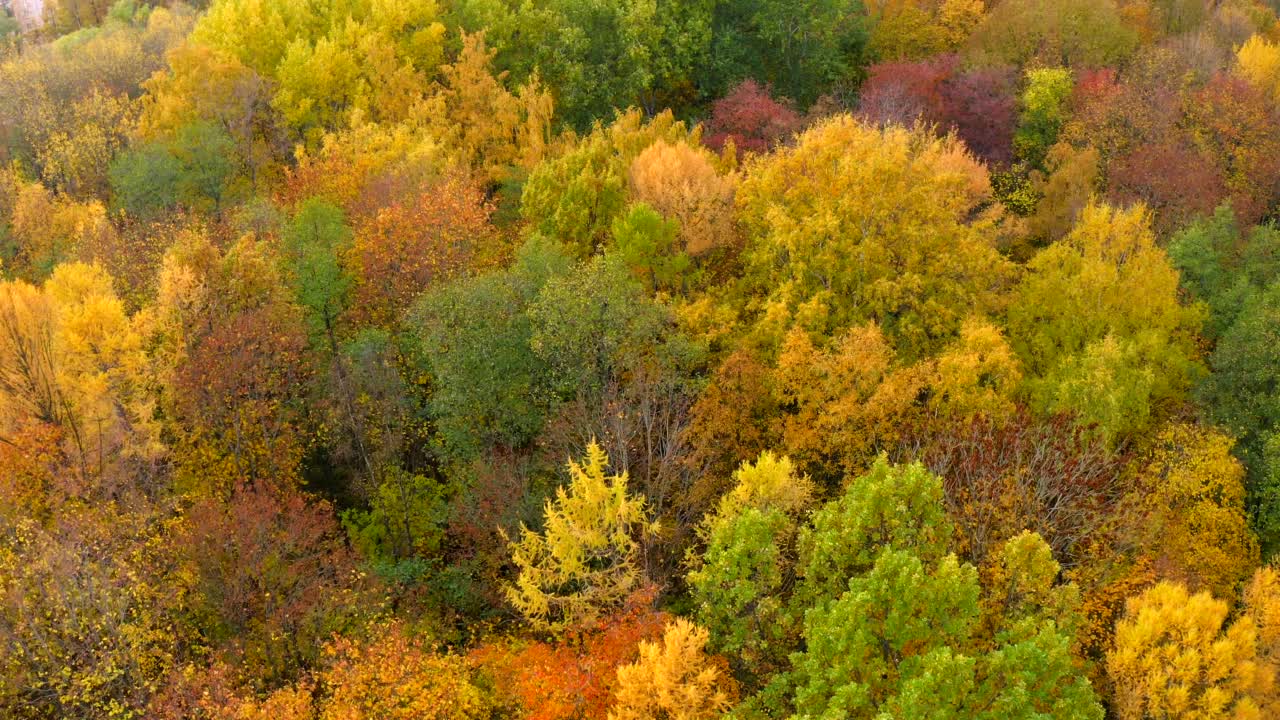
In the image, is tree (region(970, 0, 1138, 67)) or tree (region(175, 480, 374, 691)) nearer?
tree (region(175, 480, 374, 691))

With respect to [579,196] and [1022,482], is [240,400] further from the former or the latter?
[1022,482]

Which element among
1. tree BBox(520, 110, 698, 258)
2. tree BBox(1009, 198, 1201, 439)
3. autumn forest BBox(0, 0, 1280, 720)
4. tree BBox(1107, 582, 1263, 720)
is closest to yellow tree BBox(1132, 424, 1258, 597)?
autumn forest BBox(0, 0, 1280, 720)

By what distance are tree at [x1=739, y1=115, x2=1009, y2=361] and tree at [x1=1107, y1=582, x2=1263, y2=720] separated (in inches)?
558

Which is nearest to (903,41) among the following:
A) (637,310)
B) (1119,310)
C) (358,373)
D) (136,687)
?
(1119,310)

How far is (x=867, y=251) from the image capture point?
41.0m

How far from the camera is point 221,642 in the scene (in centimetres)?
3453

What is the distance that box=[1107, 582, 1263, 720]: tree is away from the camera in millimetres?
28641

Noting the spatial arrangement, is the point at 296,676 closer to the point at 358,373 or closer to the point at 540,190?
the point at 358,373

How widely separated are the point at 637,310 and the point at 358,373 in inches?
476

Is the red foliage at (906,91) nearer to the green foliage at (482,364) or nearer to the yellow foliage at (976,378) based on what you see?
the yellow foliage at (976,378)

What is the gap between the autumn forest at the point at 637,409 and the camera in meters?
29.2

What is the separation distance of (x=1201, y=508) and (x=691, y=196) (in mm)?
23672

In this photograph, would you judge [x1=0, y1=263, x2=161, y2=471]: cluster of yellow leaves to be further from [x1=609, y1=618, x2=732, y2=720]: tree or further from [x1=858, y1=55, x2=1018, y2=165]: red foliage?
[x1=858, y1=55, x2=1018, y2=165]: red foliage

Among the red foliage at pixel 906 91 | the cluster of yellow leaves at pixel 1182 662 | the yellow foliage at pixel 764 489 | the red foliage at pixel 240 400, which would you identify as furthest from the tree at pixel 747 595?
the red foliage at pixel 906 91
